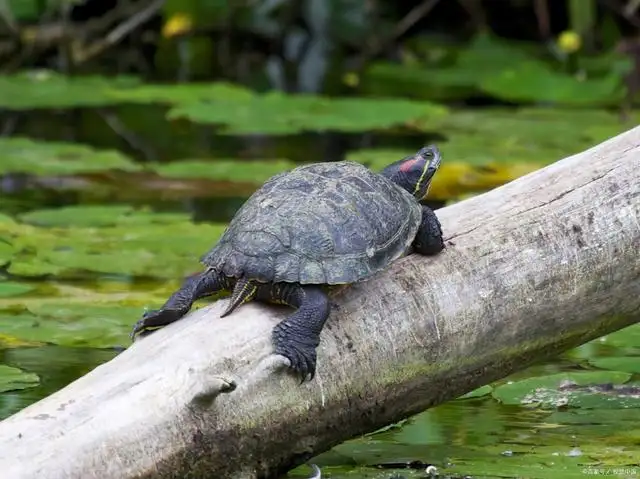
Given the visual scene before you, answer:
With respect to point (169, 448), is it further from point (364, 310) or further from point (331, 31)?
point (331, 31)

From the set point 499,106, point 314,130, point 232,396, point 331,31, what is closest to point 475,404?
point 232,396

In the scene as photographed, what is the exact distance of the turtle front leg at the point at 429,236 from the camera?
285 cm

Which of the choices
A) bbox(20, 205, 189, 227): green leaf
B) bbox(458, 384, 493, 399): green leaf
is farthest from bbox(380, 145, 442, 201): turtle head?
bbox(20, 205, 189, 227): green leaf

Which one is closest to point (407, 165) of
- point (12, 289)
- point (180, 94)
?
point (12, 289)

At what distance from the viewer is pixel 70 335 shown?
Result: 3697 millimetres

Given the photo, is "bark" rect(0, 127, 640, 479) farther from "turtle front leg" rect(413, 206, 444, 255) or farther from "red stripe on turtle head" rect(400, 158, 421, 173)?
"red stripe on turtle head" rect(400, 158, 421, 173)

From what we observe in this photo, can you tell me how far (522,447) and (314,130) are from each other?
4.50 m

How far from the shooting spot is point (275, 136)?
7.49 m

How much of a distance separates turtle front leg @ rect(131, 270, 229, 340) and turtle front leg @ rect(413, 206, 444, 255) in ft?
1.33

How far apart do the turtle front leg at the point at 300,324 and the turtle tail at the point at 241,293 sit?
25mm

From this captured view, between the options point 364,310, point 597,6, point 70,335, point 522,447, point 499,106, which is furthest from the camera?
point 597,6

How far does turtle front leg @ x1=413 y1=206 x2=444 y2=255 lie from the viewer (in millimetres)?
2850

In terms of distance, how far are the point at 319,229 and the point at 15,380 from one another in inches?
38.3

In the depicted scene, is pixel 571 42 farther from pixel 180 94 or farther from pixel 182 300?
pixel 182 300
